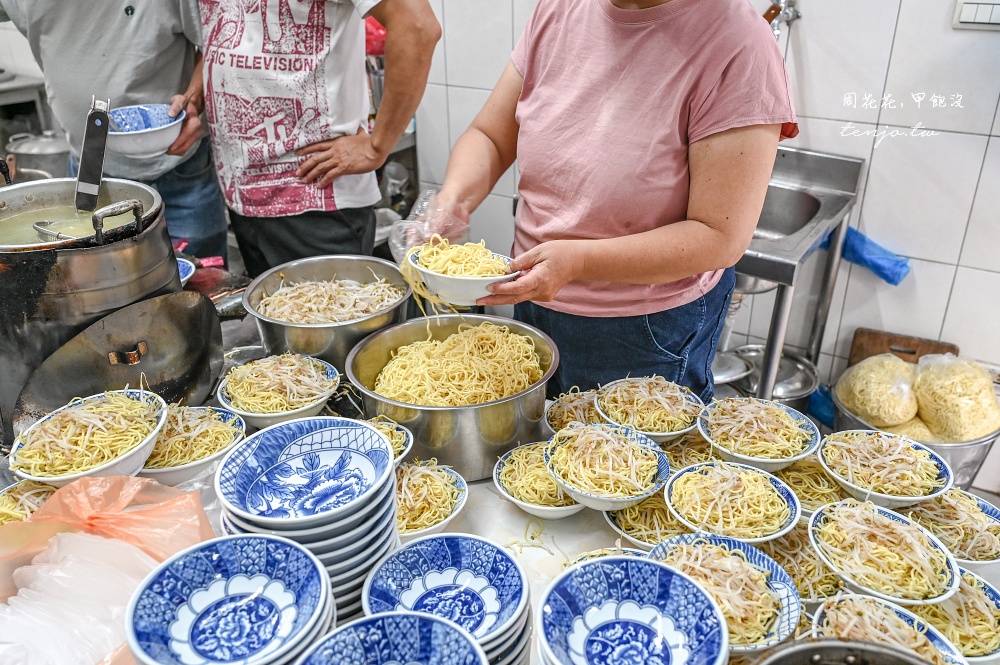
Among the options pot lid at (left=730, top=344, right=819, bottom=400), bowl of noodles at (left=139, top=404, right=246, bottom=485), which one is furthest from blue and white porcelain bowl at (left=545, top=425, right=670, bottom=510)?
pot lid at (left=730, top=344, right=819, bottom=400)

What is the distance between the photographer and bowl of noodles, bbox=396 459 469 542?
150 centimetres

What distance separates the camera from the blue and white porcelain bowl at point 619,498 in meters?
1.45

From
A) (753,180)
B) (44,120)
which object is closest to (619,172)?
(753,180)

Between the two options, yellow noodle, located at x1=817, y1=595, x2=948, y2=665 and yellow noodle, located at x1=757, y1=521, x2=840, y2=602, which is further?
yellow noodle, located at x1=757, y1=521, x2=840, y2=602

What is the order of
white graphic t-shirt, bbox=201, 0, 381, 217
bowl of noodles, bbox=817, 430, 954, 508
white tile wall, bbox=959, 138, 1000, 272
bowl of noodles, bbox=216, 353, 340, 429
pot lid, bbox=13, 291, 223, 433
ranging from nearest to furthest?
bowl of noodles, bbox=817, 430, 954, 508
pot lid, bbox=13, 291, 223, 433
bowl of noodles, bbox=216, 353, 340, 429
white graphic t-shirt, bbox=201, 0, 381, 217
white tile wall, bbox=959, 138, 1000, 272

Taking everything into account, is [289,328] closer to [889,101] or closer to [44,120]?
[889,101]

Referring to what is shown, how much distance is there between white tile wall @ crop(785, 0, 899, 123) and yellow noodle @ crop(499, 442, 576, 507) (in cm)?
271

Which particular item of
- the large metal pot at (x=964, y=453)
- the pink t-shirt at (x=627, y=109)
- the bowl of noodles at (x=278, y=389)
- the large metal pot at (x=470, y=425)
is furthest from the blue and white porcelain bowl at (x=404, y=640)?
the large metal pot at (x=964, y=453)

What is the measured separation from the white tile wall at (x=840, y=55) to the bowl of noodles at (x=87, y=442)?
326 centimetres

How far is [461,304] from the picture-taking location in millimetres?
1839

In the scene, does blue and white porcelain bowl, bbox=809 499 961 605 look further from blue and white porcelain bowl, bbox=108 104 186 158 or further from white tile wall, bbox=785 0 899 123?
white tile wall, bbox=785 0 899 123

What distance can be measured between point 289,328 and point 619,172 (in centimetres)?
104

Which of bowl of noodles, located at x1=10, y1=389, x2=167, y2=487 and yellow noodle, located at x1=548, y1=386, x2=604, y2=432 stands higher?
bowl of noodles, located at x1=10, y1=389, x2=167, y2=487

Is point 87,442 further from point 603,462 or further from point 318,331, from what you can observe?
point 603,462
